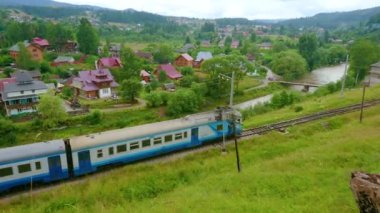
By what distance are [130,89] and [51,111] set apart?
42.6 feet

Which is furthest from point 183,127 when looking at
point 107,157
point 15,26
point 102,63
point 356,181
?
point 15,26

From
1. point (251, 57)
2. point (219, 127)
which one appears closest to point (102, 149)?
point (219, 127)

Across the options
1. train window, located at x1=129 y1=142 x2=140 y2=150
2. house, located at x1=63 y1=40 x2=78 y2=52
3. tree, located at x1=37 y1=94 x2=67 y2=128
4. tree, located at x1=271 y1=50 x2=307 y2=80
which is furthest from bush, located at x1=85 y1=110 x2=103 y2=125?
house, located at x1=63 y1=40 x2=78 y2=52

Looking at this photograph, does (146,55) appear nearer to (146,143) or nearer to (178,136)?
(178,136)

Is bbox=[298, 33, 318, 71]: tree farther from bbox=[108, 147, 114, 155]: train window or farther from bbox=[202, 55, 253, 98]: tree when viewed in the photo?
bbox=[108, 147, 114, 155]: train window

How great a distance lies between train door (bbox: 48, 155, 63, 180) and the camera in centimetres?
Answer: 1682

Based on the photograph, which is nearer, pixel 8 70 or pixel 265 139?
pixel 265 139

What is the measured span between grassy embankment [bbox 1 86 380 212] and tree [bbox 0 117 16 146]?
24024 millimetres

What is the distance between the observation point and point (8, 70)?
61250 mm

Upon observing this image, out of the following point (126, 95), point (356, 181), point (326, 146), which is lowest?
point (126, 95)

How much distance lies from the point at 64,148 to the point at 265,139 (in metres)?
13.6

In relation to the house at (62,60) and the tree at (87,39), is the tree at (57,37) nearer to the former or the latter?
the tree at (87,39)

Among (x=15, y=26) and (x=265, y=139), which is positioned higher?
(x=15, y=26)

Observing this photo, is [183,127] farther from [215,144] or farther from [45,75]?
[45,75]
